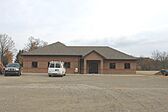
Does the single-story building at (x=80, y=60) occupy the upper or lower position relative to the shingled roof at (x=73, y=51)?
lower

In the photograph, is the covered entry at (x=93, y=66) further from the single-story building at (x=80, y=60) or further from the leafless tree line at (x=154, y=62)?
the leafless tree line at (x=154, y=62)

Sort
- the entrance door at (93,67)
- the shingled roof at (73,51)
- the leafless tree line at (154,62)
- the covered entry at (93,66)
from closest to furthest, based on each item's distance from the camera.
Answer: the shingled roof at (73,51) → the covered entry at (93,66) → the entrance door at (93,67) → the leafless tree line at (154,62)

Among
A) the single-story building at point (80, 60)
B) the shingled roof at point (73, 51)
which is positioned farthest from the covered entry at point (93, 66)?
the shingled roof at point (73, 51)

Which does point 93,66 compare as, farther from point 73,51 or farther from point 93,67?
point 73,51

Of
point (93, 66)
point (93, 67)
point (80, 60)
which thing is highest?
point (80, 60)

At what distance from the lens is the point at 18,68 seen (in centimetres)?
4031

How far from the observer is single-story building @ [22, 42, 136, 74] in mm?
56469

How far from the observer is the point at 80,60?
58000mm

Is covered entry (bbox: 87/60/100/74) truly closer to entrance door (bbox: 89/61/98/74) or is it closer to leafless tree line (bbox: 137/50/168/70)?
entrance door (bbox: 89/61/98/74)

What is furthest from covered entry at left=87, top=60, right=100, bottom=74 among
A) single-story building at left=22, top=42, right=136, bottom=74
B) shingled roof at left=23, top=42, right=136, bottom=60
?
shingled roof at left=23, top=42, right=136, bottom=60

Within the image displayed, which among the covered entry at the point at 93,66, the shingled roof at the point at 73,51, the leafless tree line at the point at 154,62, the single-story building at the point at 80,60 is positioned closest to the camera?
the single-story building at the point at 80,60

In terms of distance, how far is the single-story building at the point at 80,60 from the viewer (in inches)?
2223

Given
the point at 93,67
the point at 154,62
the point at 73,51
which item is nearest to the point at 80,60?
the point at 73,51

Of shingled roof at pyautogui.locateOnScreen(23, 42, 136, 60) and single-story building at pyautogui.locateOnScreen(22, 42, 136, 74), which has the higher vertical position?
shingled roof at pyautogui.locateOnScreen(23, 42, 136, 60)
